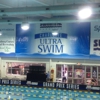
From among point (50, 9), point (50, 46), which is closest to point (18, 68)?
point (50, 46)

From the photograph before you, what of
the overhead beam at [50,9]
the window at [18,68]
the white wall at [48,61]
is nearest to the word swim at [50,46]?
the white wall at [48,61]

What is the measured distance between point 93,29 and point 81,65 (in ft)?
10.5

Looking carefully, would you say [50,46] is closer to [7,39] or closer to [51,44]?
[51,44]

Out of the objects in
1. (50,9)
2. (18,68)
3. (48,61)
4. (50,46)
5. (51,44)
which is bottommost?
(18,68)

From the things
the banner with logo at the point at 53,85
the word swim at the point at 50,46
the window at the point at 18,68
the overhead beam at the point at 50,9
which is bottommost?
the banner with logo at the point at 53,85

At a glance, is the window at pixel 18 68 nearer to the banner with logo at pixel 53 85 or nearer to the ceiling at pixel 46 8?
the banner with logo at pixel 53 85

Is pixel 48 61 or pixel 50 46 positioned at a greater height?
pixel 50 46

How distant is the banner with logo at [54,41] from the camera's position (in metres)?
20.2

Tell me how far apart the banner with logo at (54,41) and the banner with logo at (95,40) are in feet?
1.09

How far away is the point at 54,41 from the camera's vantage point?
21.1 m

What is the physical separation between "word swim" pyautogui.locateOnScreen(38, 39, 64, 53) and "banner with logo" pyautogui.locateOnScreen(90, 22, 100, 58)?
2.66m

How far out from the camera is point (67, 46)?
67.8 feet

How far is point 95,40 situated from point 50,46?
3.99 metres

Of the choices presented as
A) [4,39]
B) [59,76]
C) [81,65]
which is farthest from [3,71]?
[81,65]
